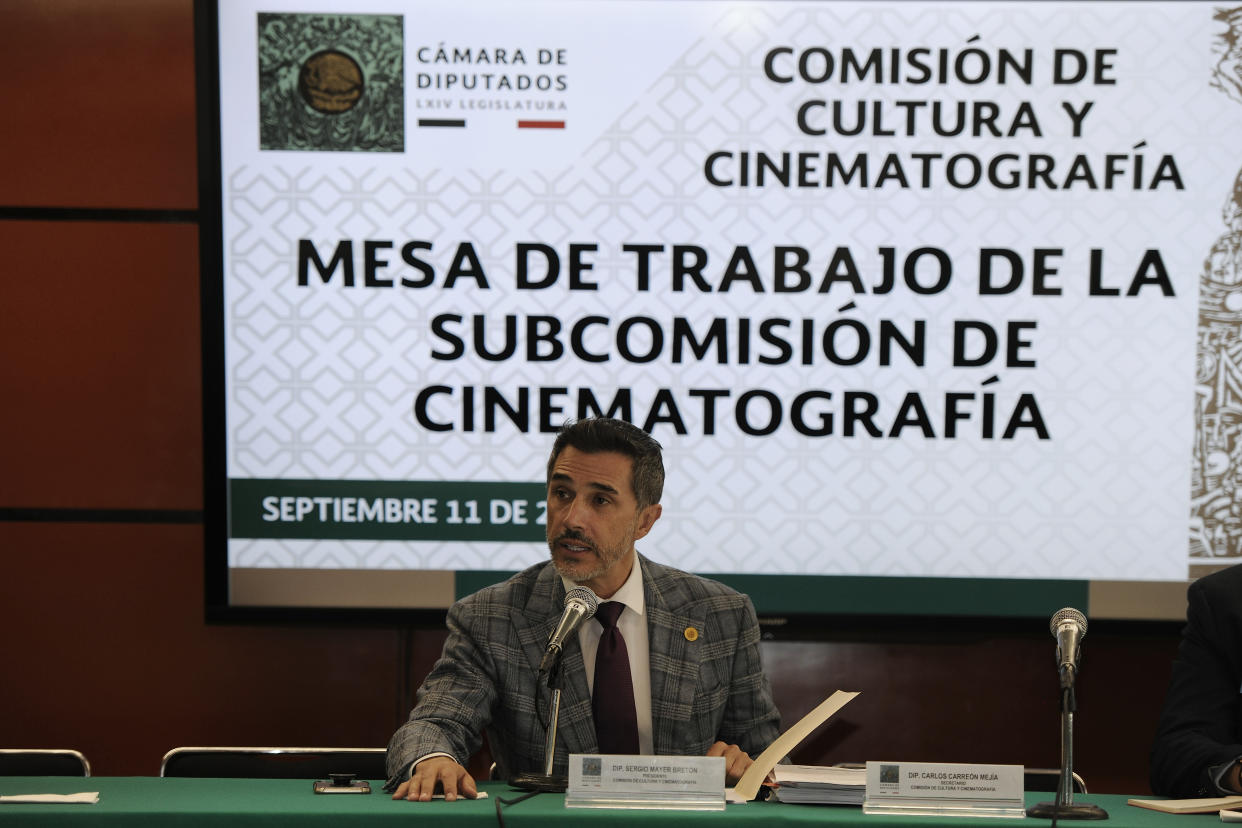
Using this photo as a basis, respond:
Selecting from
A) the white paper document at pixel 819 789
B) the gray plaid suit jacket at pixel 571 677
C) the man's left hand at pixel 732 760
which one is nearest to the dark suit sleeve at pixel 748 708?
the gray plaid suit jacket at pixel 571 677

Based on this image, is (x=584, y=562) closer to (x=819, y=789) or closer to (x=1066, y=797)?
(x=819, y=789)

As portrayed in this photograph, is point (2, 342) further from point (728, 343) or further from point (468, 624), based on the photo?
point (728, 343)

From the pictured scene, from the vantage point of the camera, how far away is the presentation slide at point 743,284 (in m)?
3.43

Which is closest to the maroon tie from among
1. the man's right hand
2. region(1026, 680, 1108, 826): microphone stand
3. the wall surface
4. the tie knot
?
the tie knot

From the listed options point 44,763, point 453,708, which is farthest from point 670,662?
point 44,763

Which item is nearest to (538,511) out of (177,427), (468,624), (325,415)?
(325,415)

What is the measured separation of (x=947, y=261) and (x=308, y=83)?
2.07m

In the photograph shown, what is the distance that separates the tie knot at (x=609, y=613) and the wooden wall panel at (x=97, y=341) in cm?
167

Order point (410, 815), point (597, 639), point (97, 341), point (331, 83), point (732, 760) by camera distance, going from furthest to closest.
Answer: point (97, 341) → point (331, 83) → point (597, 639) → point (732, 760) → point (410, 815)

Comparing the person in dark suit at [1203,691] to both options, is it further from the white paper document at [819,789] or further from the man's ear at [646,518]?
the man's ear at [646,518]

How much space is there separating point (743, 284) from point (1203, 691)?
169cm

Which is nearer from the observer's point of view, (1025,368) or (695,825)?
(695,825)

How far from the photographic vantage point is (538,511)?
352 centimetres

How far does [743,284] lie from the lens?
3.47 metres
